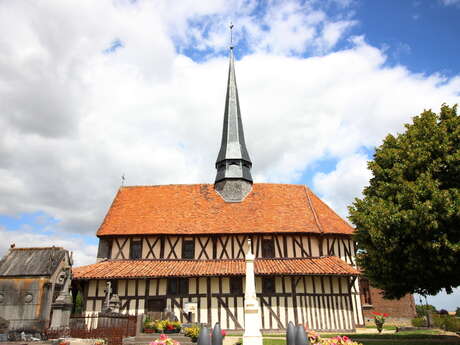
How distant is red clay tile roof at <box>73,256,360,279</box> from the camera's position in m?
17.8

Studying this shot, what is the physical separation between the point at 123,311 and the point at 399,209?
14.1 metres

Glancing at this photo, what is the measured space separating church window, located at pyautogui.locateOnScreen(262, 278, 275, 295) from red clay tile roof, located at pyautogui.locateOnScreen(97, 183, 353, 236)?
273 centimetres

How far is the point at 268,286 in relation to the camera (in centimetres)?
1858

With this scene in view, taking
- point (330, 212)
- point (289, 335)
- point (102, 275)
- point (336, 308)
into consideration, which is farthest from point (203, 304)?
point (289, 335)

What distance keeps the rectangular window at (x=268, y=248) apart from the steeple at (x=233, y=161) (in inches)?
145

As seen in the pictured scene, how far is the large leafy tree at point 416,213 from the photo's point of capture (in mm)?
10375

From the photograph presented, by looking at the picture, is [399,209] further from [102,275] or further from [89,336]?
[102,275]

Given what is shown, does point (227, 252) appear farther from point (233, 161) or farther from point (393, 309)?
point (393, 309)

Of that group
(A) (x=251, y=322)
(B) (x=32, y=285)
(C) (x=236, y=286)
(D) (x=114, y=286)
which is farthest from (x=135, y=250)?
(A) (x=251, y=322)

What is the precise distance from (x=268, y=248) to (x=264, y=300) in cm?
313

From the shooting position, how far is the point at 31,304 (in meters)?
15.3

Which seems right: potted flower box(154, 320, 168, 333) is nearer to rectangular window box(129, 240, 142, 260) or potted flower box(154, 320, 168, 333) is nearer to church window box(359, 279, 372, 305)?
rectangular window box(129, 240, 142, 260)

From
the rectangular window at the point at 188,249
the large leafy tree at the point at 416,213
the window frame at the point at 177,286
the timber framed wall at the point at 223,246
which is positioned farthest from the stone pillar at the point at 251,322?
the rectangular window at the point at 188,249

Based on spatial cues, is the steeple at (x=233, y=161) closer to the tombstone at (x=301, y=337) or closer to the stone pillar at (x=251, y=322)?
the stone pillar at (x=251, y=322)
